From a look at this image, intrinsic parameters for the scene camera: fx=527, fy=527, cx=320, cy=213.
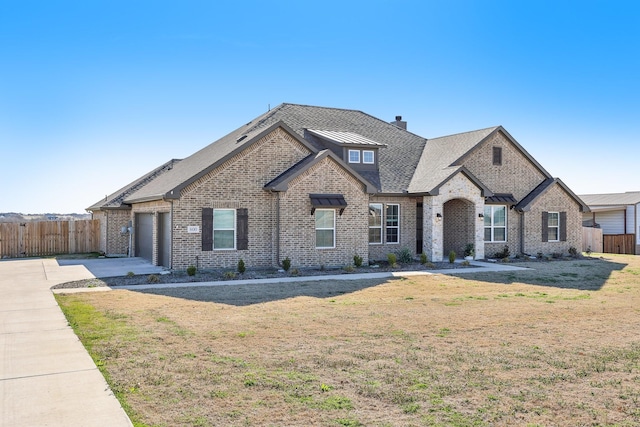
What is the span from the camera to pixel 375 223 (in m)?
23.4

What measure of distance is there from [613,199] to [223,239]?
32.8 m

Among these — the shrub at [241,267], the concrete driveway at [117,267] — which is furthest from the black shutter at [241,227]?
the concrete driveway at [117,267]

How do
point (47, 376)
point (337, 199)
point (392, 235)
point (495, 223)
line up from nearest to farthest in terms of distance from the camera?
point (47, 376) → point (337, 199) → point (392, 235) → point (495, 223)

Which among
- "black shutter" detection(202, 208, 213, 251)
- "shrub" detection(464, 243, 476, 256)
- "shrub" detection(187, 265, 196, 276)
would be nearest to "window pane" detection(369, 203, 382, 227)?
"shrub" detection(464, 243, 476, 256)

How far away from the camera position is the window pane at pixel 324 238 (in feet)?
67.2

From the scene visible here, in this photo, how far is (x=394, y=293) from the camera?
48.0 ft

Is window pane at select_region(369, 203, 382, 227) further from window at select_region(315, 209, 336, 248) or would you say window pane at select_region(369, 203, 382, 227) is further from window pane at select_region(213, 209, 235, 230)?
window pane at select_region(213, 209, 235, 230)

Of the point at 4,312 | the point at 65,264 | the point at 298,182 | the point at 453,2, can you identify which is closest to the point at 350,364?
the point at 4,312

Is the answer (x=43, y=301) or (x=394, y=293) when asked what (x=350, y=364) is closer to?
(x=394, y=293)

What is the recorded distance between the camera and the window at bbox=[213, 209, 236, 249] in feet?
62.6

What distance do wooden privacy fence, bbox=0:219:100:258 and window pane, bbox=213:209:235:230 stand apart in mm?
14062

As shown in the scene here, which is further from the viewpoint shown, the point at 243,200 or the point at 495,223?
the point at 495,223

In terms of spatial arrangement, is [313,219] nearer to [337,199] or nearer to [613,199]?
[337,199]

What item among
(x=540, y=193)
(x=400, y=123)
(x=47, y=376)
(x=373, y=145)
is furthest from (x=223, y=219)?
(x=400, y=123)
